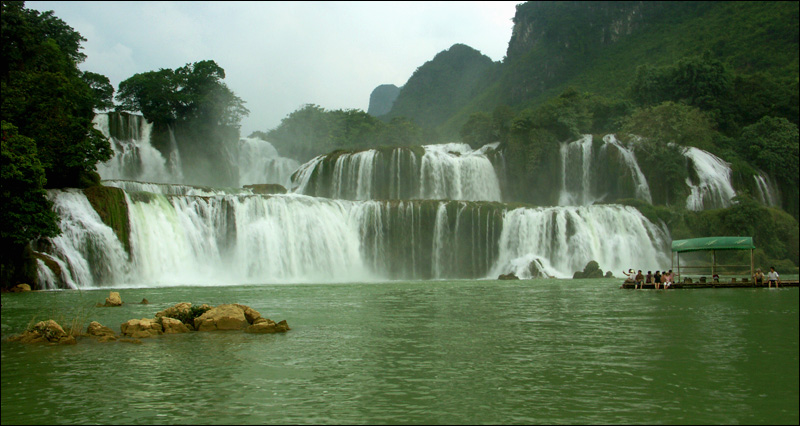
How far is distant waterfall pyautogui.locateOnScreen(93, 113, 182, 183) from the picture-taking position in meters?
45.5

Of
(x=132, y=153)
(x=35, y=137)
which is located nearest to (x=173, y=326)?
(x=35, y=137)

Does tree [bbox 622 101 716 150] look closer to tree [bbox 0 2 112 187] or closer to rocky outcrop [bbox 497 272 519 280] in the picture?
rocky outcrop [bbox 497 272 519 280]

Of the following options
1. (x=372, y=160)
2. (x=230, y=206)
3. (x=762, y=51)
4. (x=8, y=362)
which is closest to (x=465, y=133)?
(x=372, y=160)

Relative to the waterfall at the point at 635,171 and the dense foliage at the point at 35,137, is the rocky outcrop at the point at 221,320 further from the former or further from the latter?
the waterfall at the point at 635,171

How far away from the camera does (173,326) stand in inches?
501

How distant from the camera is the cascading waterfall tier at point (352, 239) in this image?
27906 millimetres

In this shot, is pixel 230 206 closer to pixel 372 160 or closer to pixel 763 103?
pixel 372 160

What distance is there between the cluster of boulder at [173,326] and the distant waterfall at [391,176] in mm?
31600

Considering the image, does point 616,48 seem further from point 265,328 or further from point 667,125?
point 265,328

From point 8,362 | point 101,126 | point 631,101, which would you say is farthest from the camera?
point 631,101

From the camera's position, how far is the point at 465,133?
184ft

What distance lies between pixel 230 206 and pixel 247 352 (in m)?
21.4

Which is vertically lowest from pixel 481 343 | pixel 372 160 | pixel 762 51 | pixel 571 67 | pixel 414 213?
pixel 481 343

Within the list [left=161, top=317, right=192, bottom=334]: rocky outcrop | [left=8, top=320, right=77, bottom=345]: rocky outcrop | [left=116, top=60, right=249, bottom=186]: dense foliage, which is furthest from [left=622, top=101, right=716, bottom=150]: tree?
[left=8, top=320, right=77, bottom=345]: rocky outcrop
